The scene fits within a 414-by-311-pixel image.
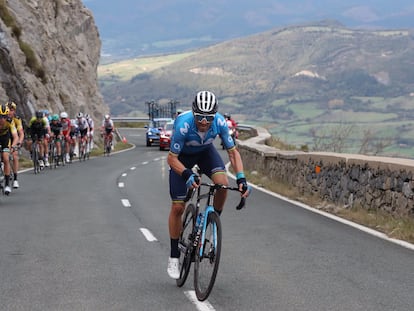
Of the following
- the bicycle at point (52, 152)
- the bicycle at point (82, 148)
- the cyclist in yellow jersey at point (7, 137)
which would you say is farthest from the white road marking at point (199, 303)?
the bicycle at point (82, 148)

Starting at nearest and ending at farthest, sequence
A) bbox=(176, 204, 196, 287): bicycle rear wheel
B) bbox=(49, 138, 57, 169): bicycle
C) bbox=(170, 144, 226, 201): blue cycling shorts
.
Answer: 1. bbox=(176, 204, 196, 287): bicycle rear wheel
2. bbox=(170, 144, 226, 201): blue cycling shorts
3. bbox=(49, 138, 57, 169): bicycle

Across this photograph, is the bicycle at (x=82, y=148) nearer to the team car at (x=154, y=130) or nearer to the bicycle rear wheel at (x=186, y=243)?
the team car at (x=154, y=130)

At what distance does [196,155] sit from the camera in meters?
7.79

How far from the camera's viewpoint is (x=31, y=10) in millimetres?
43031

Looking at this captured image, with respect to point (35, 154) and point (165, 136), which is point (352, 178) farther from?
point (165, 136)

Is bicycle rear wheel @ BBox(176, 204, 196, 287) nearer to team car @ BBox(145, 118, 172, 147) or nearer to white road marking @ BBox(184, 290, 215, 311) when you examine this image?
white road marking @ BBox(184, 290, 215, 311)

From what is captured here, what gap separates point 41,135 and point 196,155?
56.0 ft

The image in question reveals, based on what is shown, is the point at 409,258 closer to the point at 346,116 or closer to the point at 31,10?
the point at 31,10

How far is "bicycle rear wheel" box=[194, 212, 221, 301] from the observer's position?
671cm

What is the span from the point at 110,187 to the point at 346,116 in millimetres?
121199

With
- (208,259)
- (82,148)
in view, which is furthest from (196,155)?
(82,148)

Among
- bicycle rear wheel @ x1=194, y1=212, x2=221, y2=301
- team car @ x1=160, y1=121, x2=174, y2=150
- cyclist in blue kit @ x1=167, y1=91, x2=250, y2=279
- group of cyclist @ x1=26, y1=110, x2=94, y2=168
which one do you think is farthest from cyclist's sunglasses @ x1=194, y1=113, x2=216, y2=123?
team car @ x1=160, y1=121, x2=174, y2=150

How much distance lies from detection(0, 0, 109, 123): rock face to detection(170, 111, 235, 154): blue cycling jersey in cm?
2448

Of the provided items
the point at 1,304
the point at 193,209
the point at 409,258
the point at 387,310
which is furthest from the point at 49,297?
the point at 409,258
